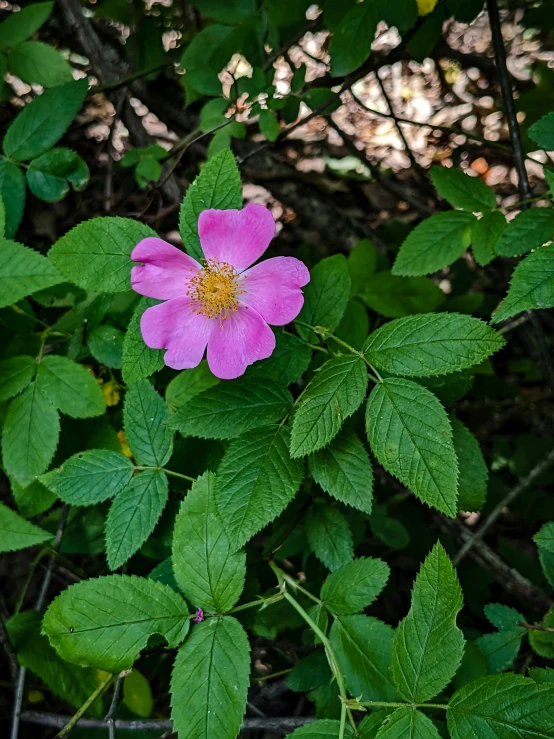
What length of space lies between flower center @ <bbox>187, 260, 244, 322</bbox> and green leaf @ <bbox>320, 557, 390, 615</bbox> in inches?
23.3

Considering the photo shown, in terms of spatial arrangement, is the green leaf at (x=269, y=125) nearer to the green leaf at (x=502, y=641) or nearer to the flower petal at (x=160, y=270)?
the flower petal at (x=160, y=270)

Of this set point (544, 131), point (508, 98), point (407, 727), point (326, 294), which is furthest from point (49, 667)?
point (508, 98)

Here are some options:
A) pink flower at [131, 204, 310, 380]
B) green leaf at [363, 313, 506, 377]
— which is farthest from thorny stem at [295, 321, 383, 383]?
pink flower at [131, 204, 310, 380]

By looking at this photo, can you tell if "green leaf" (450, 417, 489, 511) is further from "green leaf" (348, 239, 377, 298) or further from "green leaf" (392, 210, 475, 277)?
"green leaf" (348, 239, 377, 298)

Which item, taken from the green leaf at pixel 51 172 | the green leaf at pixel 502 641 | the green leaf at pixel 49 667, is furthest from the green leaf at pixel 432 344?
the green leaf at pixel 49 667

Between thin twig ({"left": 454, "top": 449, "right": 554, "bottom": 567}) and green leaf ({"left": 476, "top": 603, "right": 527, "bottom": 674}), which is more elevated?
green leaf ({"left": 476, "top": 603, "right": 527, "bottom": 674})

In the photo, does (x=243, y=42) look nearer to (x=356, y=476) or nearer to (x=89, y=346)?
(x=89, y=346)

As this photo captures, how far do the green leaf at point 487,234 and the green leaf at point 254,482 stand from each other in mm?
614

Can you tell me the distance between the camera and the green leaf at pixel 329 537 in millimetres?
1368

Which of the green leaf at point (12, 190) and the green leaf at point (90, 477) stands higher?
the green leaf at point (12, 190)

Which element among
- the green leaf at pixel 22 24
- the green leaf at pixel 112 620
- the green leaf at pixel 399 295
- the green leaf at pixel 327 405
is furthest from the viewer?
the green leaf at pixel 399 295

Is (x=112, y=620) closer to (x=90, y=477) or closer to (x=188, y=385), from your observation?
(x=90, y=477)

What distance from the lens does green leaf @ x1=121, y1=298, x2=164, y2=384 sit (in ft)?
3.86

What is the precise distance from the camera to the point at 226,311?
1233 millimetres
